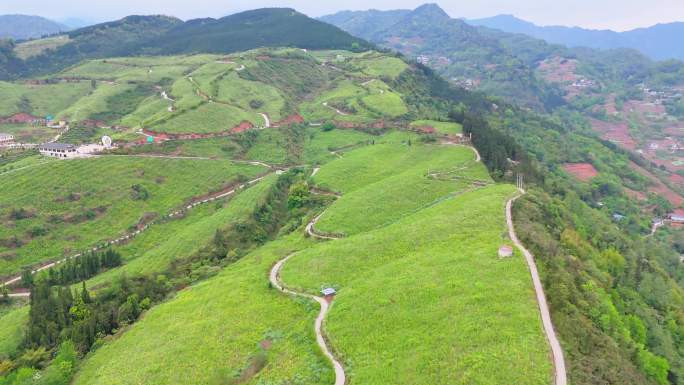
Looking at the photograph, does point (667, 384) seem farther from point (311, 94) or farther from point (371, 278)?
point (311, 94)

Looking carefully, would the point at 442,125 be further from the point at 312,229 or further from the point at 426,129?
the point at 312,229

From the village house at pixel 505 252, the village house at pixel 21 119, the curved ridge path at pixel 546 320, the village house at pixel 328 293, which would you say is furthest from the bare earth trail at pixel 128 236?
the village house at pixel 21 119

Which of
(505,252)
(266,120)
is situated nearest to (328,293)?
(505,252)

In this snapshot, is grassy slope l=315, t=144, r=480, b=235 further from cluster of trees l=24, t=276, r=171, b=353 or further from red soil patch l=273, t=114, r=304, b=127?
red soil patch l=273, t=114, r=304, b=127

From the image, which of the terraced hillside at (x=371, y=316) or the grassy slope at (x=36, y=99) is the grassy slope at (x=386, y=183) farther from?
the grassy slope at (x=36, y=99)

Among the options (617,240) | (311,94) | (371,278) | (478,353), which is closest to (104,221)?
(371,278)
